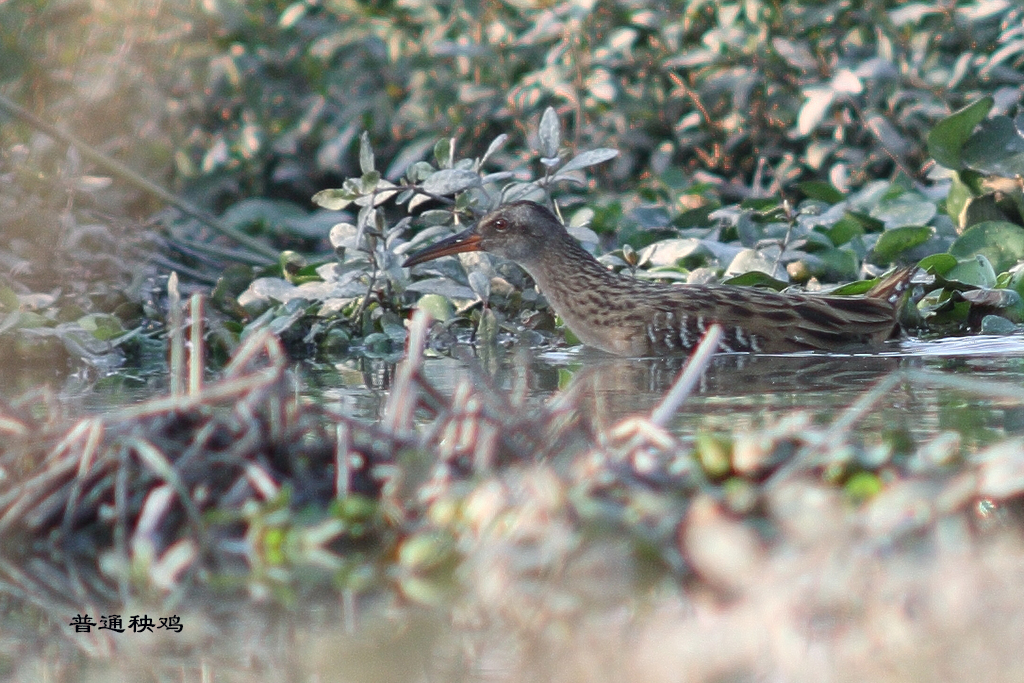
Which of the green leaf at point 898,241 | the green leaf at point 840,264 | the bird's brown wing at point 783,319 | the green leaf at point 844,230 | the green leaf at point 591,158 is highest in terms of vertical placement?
the green leaf at point 591,158

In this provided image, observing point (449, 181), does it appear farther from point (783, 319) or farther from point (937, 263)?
point (937, 263)

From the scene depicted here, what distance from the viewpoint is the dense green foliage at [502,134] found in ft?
23.1

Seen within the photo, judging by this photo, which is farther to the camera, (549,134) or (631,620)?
(549,134)

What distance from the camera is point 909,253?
23.7 ft

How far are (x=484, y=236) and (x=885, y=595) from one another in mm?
4969

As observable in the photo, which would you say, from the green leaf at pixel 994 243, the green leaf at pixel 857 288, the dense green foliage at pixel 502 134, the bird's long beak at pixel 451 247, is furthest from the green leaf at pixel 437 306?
the green leaf at pixel 994 243

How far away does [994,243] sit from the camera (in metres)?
7.01

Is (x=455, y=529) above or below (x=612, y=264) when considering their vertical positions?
below

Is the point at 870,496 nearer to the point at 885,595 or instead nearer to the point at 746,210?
the point at 885,595

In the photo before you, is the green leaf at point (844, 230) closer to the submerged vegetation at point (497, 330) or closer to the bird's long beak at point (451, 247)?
the submerged vegetation at point (497, 330)

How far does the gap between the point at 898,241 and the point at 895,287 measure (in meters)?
1.02

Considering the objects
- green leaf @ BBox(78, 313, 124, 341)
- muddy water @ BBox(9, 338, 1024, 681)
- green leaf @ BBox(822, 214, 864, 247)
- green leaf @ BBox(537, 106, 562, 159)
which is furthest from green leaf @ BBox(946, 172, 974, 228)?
muddy water @ BBox(9, 338, 1024, 681)

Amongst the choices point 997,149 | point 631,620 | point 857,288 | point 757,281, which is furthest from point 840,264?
point 631,620

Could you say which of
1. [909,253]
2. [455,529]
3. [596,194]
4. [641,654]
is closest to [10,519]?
[455,529]
